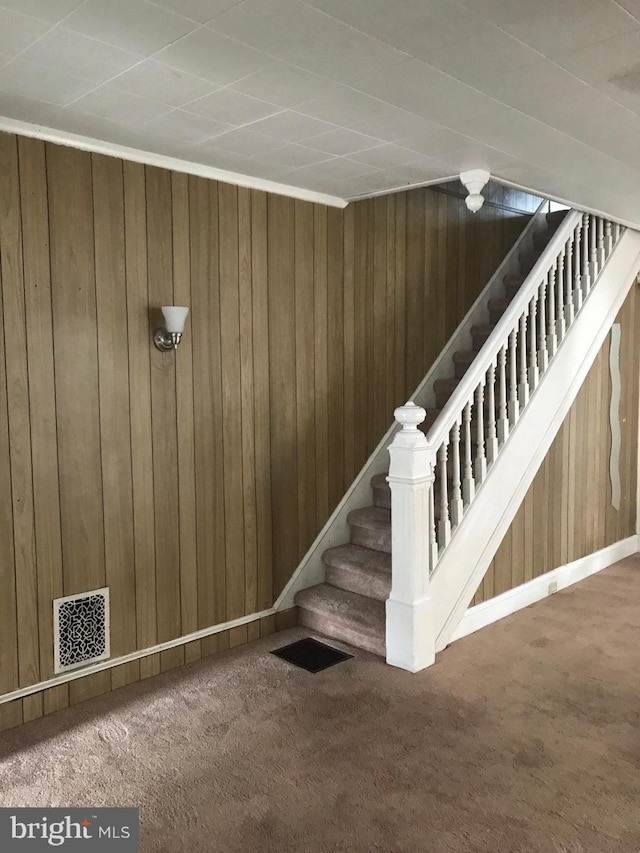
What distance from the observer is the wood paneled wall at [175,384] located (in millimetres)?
2871

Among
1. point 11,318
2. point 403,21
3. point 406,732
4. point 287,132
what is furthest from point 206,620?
point 403,21

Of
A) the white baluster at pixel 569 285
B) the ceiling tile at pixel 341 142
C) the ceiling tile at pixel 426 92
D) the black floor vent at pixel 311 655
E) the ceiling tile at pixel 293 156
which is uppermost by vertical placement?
the ceiling tile at pixel 293 156

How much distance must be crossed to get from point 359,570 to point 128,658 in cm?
129

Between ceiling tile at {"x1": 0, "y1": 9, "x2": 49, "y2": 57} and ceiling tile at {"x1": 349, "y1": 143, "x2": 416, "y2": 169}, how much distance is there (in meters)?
1.46

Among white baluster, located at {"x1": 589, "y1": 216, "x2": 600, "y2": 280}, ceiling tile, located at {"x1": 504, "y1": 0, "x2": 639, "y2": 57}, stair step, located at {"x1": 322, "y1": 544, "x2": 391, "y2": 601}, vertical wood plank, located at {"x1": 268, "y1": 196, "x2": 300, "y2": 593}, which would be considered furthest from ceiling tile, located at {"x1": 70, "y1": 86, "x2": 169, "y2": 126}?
white baluster, located at {"x1": 589, "y1": 216, "x2": 600, "y2": 280}

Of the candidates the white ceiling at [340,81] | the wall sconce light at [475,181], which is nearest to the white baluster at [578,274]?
the white ceiling at [340,81]

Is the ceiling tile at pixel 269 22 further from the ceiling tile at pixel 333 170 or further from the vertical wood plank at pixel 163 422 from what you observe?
the vertical wood plank at pixel 163 422

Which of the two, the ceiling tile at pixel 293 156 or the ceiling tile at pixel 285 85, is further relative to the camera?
the ceiling tile at pixel 293 156

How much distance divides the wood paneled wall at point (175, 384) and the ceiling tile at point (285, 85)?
96 centimetres

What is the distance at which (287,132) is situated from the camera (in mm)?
2799

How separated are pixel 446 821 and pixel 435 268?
10.9 feet

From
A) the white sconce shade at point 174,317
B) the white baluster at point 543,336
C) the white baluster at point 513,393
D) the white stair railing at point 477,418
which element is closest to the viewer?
the white sconce shade at point 174,317

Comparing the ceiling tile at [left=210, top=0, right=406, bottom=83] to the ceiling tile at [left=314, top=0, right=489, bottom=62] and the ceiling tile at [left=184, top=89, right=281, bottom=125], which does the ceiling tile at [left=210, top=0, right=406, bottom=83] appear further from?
the ceiling tile at [left=184, top=89, right=281, bottom=125]

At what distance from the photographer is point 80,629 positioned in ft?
10.0
